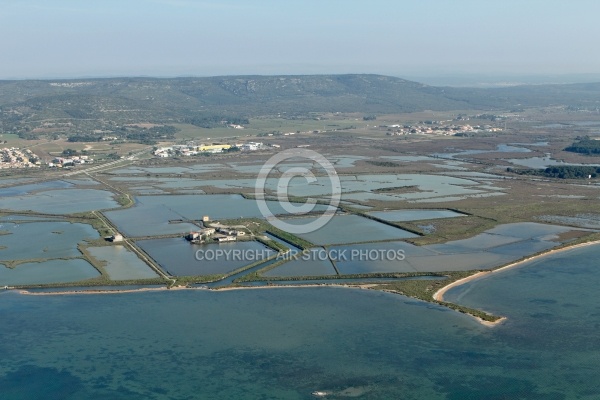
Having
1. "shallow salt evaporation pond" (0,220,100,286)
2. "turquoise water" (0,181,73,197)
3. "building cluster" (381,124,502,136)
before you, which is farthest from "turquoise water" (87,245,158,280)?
"building cluster" (381,124,502,136)

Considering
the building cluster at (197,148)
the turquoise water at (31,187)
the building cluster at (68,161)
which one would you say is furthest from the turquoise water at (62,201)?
the building cluster at (197,148)

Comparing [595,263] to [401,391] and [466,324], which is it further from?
[401,391]

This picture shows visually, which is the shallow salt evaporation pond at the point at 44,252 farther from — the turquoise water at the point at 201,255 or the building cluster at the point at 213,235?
the building cluster at the point at 213,235

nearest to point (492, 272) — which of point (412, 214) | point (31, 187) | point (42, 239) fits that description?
point (412, 214)

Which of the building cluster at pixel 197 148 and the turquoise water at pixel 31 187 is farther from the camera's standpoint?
the building cluster at pixel 197 148

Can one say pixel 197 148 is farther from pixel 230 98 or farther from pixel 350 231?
pixel 230 98

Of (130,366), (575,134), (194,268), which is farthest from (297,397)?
(575,134)

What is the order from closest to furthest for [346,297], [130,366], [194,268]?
[130,366]
[346,297]
[194,268]
